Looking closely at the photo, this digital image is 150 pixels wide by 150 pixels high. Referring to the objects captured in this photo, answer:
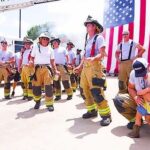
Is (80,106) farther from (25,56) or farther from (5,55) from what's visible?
(5,55)

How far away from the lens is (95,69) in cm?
560

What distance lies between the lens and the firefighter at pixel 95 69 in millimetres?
5543

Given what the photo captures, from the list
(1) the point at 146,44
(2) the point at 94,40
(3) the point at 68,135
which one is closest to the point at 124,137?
(3) the point at 68,135

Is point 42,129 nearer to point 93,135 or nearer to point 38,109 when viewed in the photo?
point 93,135

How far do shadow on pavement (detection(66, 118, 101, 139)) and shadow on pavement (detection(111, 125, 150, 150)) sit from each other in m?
0.33

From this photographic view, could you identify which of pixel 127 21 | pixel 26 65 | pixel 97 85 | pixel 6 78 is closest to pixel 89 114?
pixel 97 85

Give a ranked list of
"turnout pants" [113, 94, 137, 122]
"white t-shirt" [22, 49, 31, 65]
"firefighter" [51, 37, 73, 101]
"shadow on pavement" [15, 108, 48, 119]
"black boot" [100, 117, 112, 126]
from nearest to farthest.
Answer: "turnout pants" [113, 94, 137, 122] → "black boot" [100, 117, 112, 126] → "shadow on pavement" [15, 108, 48, 119] → "firefighter" [51, 37, 73, 101] → "white t-shirt" [22, 49, 31, 65]

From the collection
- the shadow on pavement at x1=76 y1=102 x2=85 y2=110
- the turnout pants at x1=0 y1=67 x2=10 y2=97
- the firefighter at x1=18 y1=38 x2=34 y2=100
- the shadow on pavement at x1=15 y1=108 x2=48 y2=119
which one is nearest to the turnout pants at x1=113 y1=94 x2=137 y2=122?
the shadow on pavement at x1=15 y1=108 x2=48 y2=119

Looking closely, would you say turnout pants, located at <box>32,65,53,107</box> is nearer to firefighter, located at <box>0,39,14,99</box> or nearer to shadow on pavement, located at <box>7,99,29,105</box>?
shadow on pavement, located at <box>7,99,29,105</box>

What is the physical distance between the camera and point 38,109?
7363mm

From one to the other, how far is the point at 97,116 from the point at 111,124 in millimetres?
661

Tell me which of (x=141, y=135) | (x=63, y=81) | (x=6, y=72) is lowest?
(x=141, y=135)

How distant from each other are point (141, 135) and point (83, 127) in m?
1.01

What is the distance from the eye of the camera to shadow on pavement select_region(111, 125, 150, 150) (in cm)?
439
